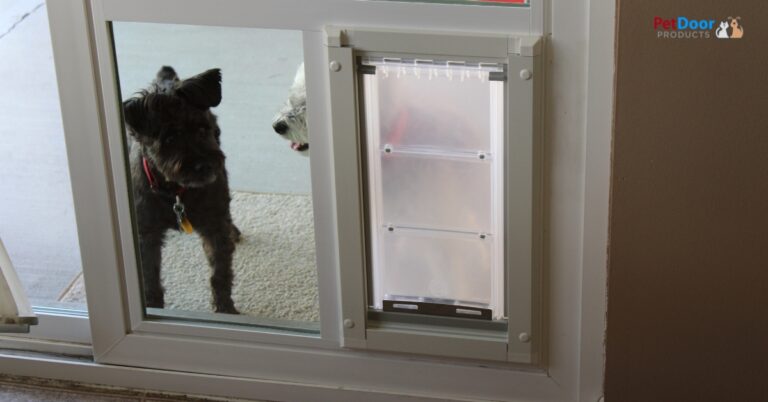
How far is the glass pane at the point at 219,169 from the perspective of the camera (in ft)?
6.05

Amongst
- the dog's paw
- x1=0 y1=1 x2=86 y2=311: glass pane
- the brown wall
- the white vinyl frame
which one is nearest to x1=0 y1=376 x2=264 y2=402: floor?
the white vinyl frame

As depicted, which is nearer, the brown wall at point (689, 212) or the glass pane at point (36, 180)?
the brown wall at point (689, 212)

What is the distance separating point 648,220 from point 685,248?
0.07 metres

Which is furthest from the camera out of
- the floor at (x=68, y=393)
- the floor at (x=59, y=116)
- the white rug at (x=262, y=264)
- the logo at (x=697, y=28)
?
the floor at (x=68, y=393)

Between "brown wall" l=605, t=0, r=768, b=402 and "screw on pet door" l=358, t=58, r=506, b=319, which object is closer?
"brown wall" l=605, t=0, r=768, b=402

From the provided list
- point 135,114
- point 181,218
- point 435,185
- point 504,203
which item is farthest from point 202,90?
point 504,203

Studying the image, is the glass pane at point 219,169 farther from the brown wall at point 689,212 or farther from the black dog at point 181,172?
the brown wall at point 689,212

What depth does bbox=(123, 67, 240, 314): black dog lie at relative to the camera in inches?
74.7

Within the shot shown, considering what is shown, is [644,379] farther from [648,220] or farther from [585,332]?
[648,220]

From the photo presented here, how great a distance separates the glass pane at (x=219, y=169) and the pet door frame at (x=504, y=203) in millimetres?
92

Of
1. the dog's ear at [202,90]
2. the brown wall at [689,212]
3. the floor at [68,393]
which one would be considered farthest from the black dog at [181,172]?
the brown wall at [689,212]

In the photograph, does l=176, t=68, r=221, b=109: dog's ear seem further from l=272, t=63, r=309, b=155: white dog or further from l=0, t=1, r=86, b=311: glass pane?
l=0, t=1, r=86, b=311: glass pane

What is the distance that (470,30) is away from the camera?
1695mm

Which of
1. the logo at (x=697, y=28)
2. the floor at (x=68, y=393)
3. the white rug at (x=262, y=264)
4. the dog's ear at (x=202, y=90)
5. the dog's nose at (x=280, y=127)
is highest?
the logo at (x=697, y=28)
